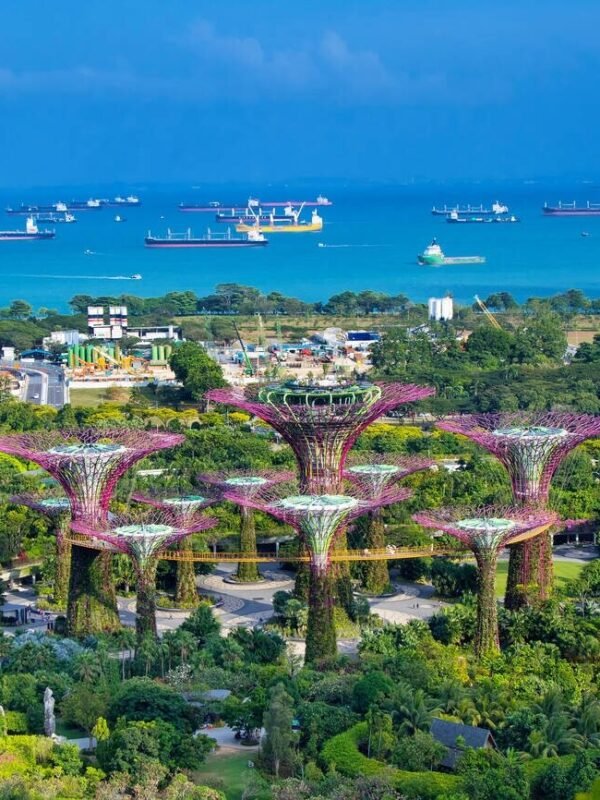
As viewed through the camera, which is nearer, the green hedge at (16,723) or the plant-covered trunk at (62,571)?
the green hedge at (16,723)

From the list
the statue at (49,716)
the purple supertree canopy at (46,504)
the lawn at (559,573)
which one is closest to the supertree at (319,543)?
the statue at (49,716)

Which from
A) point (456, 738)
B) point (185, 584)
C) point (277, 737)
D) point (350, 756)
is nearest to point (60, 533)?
point (185, 584)

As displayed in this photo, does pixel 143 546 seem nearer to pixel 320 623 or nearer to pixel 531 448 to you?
pixel 320 623

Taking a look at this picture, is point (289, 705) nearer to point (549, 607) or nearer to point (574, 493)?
point (549, 607)

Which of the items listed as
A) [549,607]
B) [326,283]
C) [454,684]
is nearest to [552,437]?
[549,607]

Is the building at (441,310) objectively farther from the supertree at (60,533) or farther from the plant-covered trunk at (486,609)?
the plant-covered trunk at (486,609)
